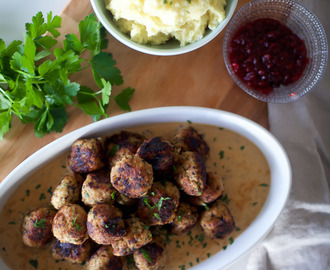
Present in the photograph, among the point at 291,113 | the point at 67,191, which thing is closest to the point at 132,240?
the point at 67,191

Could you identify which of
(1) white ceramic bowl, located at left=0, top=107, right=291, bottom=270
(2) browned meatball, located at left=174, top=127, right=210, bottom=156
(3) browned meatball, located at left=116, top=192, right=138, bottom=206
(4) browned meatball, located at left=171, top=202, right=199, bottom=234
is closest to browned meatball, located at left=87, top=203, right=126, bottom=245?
(3) browned meatball, located at left=116, top=192, right=138, bottom=206

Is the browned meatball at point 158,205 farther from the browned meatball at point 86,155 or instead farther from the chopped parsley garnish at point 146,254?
the browned meatball at point 86,155

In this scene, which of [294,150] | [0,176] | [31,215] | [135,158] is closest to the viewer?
[135,158]

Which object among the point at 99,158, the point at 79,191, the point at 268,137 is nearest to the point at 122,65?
the point at 99,158

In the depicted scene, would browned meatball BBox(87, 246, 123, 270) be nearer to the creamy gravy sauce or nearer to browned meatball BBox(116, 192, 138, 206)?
the creamy gravy sauce

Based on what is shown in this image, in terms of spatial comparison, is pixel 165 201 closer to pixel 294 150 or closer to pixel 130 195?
pixel 130 195

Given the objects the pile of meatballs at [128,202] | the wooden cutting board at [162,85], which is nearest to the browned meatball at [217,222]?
the pile of meatballs at [128,202]

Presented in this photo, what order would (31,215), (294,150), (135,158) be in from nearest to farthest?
(135,158)
(31,215)
(294,150)

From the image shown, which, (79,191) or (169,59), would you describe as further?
(169,59)
